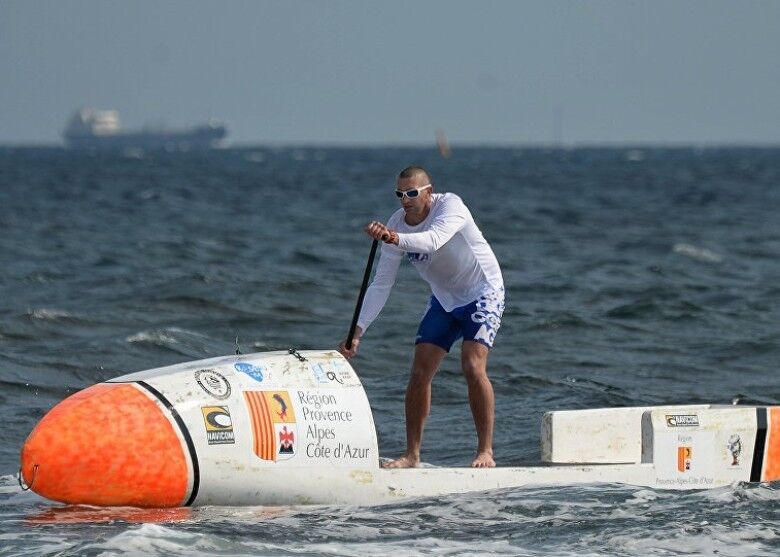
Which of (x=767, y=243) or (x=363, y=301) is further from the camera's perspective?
(x=767, y=243)

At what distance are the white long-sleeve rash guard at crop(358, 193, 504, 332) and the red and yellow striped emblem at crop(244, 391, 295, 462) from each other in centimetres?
109

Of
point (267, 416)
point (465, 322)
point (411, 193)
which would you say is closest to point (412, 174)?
point (411, 193)

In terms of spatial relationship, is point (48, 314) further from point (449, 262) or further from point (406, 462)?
point (449, 262)

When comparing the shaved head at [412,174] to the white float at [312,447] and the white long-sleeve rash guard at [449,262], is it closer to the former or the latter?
the white long-sleeve rash guard at [449,262]

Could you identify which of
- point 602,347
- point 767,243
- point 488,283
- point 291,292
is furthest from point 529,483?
point 767,243

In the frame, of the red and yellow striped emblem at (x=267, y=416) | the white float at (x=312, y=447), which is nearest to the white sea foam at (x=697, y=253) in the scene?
the white float at (x=312, y=447)

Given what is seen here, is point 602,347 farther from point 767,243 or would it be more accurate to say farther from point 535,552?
point 767,243

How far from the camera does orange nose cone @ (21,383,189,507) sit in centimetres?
781

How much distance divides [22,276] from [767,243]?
1527cm

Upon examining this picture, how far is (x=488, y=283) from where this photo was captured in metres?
9.18

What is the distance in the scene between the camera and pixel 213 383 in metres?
8.16

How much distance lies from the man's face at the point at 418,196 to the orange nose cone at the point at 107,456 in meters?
2.06

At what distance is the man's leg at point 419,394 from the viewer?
9.17m

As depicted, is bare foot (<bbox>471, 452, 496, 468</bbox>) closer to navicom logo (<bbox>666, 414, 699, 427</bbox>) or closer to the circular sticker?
navicom logo (<bbox>666, 414, 699, 427</bbox>)
